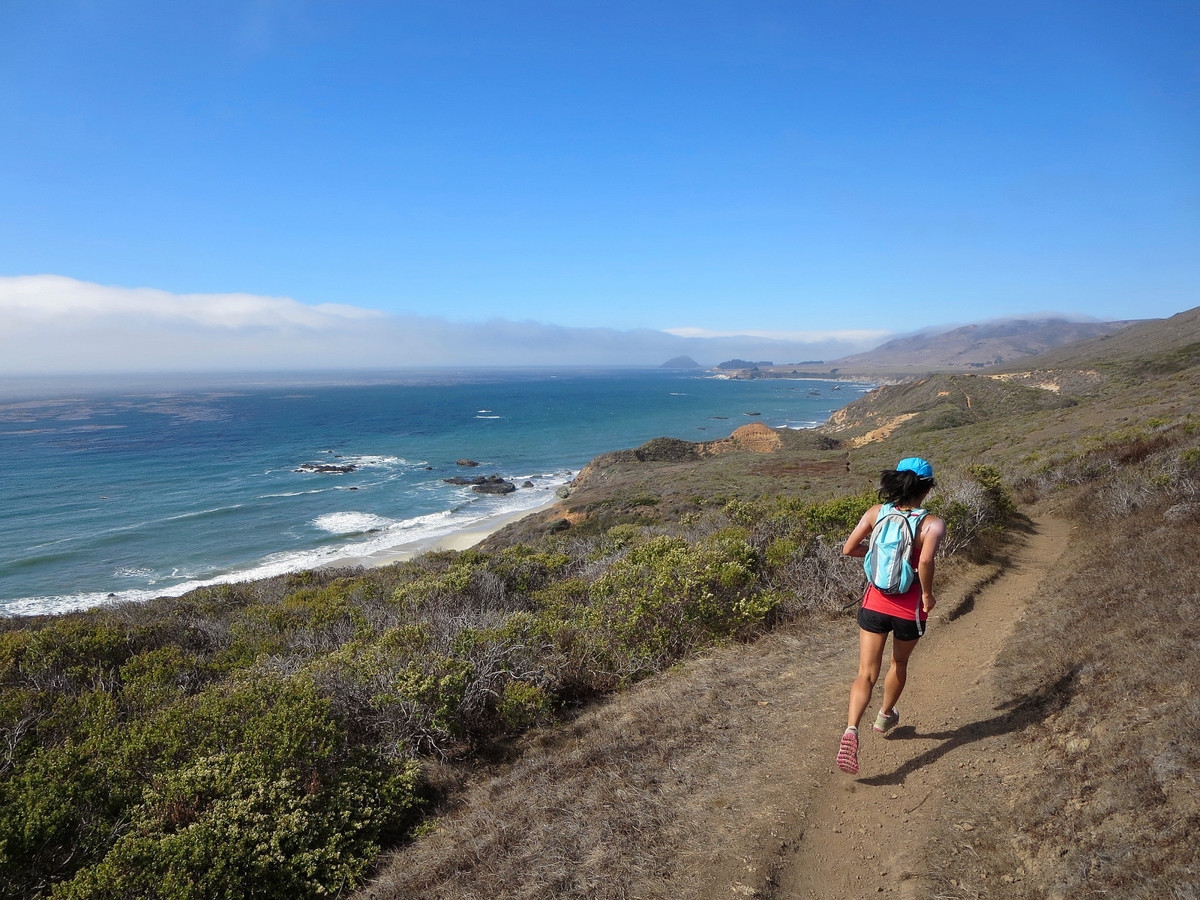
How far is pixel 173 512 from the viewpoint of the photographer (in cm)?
3631

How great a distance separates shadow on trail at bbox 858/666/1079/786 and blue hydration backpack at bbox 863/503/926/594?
1204 mm

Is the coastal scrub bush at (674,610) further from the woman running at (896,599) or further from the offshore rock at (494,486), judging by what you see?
the offshore rock at (494,486)

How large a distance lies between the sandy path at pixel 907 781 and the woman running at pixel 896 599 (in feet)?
0.85

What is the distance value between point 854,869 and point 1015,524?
8436 mm

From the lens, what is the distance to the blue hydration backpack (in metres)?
3.53

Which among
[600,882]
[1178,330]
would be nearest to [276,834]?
[600,882]

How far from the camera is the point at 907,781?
3.63 m

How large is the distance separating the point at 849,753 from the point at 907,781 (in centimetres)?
35

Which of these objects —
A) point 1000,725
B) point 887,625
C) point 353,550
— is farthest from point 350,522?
point 1000,725

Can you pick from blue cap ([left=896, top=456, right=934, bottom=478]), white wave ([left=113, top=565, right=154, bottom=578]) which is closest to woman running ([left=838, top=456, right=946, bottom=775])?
blue cap ([left=896, top=456, right=934, bottom=478])

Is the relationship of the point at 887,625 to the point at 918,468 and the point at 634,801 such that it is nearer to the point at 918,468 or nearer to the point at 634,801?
the point at 918,468

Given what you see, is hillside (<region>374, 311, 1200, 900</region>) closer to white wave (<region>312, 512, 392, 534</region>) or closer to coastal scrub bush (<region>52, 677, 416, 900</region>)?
coastal scrub bush (<region>52, 677, 416, 900</region>)

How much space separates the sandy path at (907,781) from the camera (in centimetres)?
299

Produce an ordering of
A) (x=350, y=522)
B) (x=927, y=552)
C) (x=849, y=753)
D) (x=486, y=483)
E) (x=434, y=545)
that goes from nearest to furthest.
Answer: (x=927, y=552), (x=849, y=753), (x=434, y=545), (x=350, y=522), (x=486, y=483)
